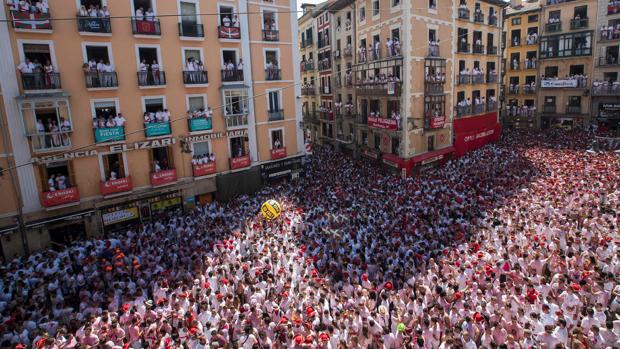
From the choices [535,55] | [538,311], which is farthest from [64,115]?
[535,55]

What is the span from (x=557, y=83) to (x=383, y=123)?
71.1ft

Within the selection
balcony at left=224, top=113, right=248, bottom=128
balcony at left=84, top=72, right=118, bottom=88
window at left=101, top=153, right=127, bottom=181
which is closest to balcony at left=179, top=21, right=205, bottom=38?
balcony at left=84, top=72, right=118, bottom=88

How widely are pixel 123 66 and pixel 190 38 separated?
3.98m

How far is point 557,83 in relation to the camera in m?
38.5

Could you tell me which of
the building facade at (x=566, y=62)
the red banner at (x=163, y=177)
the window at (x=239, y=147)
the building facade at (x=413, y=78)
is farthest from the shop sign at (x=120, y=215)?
the building facade at (x=566, y=62)

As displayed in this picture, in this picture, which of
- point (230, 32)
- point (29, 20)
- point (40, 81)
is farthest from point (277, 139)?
point (29, 20)

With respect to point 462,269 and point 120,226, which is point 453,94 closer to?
point 462,269

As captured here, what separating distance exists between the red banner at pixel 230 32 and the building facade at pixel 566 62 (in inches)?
1279

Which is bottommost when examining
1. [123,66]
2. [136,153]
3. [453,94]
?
[136,153]

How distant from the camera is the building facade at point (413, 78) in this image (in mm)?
27781

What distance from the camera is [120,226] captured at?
67.3 ft

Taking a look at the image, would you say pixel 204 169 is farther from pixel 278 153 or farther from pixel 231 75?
pixel 231 75

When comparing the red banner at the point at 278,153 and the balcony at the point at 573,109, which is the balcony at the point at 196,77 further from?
the balcony at the point at 573,109

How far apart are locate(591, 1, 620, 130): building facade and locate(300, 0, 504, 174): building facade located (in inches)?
372
